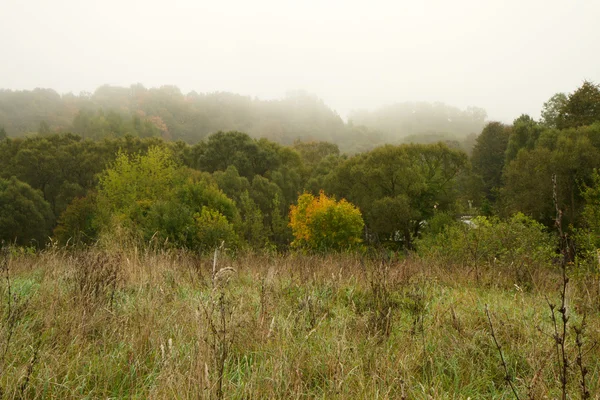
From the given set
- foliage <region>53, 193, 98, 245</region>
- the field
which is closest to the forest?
the field

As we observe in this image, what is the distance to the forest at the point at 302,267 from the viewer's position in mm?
2551

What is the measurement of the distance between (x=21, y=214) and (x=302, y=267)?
3592 centimetres

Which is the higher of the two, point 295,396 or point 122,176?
point 295,396

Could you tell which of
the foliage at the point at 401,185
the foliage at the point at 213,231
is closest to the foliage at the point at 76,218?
the foliage at the point at 213,231

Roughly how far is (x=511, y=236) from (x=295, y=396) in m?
13.2

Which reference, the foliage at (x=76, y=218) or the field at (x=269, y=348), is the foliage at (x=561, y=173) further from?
the foliage at (x=76, y=218)

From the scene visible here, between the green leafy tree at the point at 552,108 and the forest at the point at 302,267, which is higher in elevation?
the green leafy tree at the point at 552,108

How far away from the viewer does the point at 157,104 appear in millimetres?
93500

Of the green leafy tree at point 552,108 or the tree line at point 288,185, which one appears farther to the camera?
the green leafy tree at point 552,108

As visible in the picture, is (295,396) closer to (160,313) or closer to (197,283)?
(160,313)

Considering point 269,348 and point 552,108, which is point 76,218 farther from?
point 552,108

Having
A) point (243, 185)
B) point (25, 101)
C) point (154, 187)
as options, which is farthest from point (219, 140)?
point (25, 101)

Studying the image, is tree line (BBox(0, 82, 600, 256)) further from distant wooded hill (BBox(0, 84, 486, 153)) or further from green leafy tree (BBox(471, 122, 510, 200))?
distant wooded hill (BBox(0, 84, 486, 153))

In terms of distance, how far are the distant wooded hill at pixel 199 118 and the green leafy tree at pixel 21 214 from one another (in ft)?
97.0
